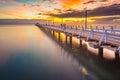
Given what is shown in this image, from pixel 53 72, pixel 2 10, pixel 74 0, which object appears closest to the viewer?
pixel 53 72

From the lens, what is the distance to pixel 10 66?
11422 mm

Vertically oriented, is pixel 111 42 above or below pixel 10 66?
above

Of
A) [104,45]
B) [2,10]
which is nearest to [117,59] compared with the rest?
[104,45]

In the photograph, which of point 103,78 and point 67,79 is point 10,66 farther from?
point 103,78

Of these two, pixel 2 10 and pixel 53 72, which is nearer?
pixel 53 72

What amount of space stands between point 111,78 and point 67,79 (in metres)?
1.67

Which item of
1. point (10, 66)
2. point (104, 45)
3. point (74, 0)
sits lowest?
point (10, 66)

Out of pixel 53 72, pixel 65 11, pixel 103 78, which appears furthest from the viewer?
pixel 65 11

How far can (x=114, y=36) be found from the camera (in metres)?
8.95

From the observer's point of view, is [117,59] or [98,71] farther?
[117,59]

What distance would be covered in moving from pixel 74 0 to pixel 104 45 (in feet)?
67.3

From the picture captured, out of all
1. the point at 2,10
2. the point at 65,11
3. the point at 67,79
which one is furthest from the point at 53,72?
the point at 65,11

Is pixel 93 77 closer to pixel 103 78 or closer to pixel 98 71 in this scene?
pixel 103 78

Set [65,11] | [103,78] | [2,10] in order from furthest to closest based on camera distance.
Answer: [65,11]
[2,10]
[103,78]
